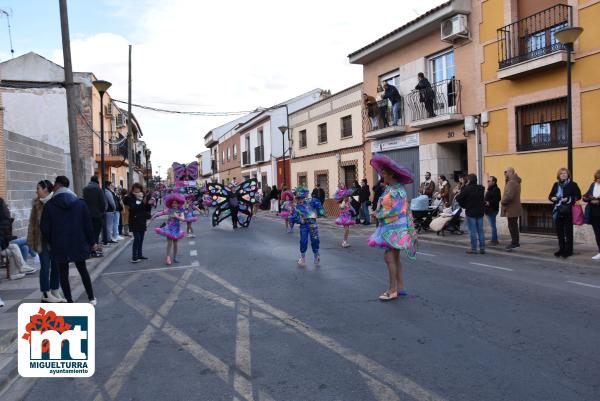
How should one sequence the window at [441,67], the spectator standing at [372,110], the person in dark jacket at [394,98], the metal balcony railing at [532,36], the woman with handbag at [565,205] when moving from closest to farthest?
the woman with handbag at [565,205] → the metal balcony railing at [532,36] → the window at [441,67] → the person in dark jacket at [394,98] → the spectator standing at [372,110]

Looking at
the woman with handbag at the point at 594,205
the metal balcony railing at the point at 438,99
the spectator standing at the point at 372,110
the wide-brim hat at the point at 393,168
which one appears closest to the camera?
the wide-brim hat at the point at 393,168

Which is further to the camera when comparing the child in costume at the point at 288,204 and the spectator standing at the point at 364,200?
the spectator standing at the point at 364,200

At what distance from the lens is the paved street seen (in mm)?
3807

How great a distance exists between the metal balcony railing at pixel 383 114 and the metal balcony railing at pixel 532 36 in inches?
203

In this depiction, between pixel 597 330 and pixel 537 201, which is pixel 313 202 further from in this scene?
pixel 537 201

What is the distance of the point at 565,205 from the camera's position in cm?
959

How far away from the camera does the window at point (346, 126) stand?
928 inches

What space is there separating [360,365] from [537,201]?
10.8m

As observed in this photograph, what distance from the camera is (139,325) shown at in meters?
5.69

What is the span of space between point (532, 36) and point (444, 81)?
3.54 metres

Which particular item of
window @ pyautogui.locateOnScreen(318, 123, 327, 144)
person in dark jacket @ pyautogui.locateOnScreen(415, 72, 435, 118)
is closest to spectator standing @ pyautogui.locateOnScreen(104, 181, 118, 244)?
person in dark jacket @ pyautogui.locateOnScreen(415, 72, 435, 118)

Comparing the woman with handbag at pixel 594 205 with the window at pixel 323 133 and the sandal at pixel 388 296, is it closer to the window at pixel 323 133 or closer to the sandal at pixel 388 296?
the sandal at pixel 388 296

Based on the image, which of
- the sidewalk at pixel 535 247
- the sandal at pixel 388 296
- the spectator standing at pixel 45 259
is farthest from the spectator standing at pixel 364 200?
the spectator standing at pixel 45 259

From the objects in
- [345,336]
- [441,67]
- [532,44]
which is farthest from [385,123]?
[345,336]
